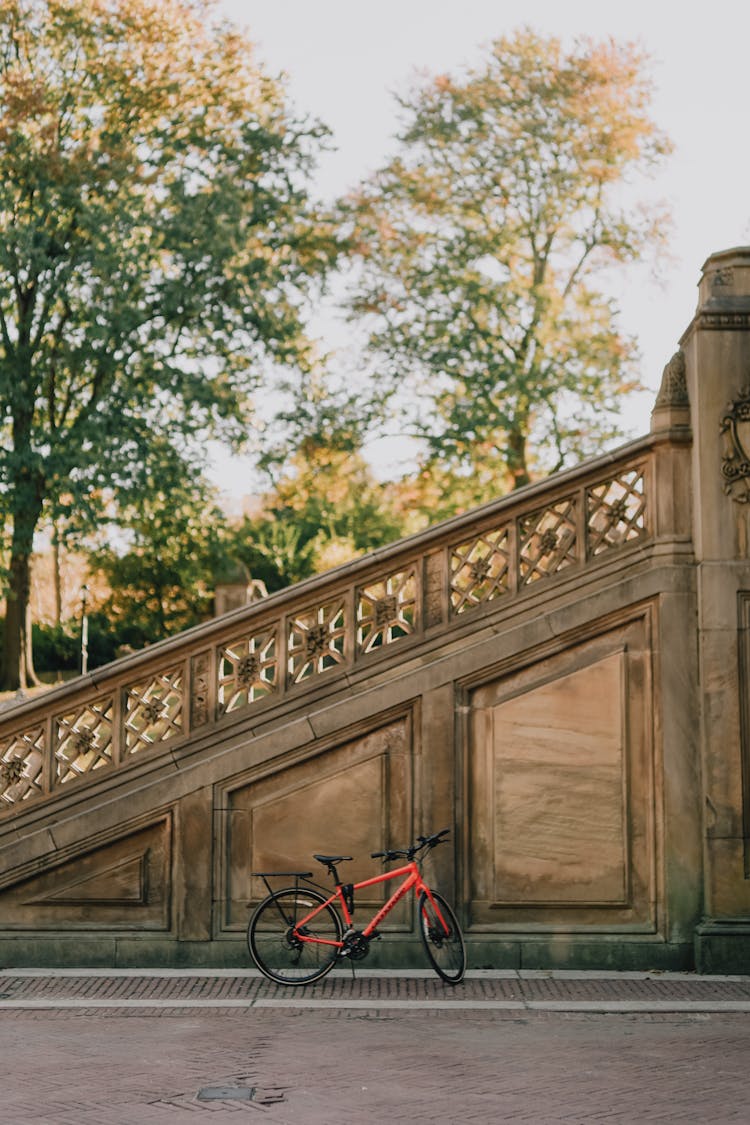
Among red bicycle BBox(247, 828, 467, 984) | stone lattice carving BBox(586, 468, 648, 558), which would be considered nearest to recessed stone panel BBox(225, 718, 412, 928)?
red bicycle BBox(247, 828, 467, 984)

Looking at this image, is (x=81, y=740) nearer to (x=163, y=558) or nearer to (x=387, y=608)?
(x=387, y=608)

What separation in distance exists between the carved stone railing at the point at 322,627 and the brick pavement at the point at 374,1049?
1.70m

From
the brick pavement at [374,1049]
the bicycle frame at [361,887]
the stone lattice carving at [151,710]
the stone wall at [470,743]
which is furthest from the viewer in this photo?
the stone lattice carving at [151,710]

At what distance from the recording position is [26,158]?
27.0 m

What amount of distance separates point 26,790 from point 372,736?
267cm

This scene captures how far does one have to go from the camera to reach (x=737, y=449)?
Answer: 402 inches

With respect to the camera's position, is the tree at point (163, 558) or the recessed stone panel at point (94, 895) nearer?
the recessed stone panel at point (94, 895)

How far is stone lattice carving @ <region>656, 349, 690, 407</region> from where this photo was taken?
1059 centimetres

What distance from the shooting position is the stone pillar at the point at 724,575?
396 inches

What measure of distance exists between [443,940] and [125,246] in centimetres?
1978

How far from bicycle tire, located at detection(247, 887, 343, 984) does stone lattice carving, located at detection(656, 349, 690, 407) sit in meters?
4.58

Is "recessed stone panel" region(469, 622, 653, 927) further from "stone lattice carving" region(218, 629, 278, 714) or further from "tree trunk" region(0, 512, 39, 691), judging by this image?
"tree trunk" region(0, 512, 39, 691)

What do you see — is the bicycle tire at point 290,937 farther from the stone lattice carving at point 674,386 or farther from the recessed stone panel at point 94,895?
the stone lattice carving at point 674,386

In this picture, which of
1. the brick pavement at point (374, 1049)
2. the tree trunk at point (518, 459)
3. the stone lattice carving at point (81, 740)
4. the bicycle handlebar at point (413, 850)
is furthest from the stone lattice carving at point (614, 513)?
the tree trunk at point (518, 459)
